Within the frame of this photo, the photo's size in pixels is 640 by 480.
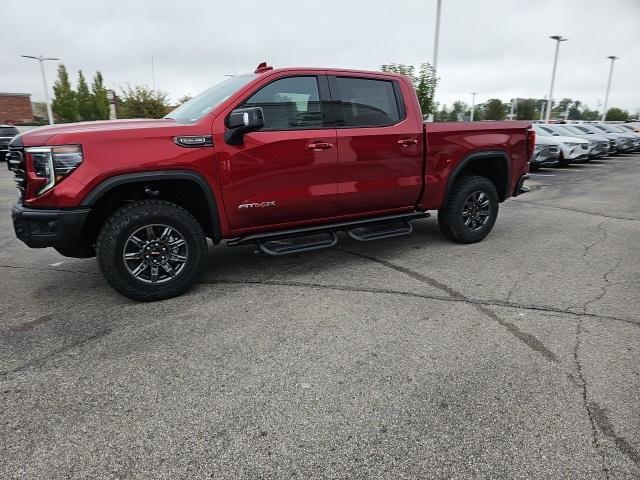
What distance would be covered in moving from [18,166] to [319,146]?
2.52 metres

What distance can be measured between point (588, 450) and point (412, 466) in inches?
34.0

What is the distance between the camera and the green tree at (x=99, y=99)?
159 feet

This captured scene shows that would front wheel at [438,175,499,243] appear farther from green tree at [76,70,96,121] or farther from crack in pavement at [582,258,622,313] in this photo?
green tree at [76,70,96,121]

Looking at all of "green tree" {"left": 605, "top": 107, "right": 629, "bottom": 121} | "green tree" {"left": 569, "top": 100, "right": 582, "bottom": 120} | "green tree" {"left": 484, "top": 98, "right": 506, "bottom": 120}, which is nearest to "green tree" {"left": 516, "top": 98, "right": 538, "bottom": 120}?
"green tree" {"left": 484, "top": 98, "right": 506, "bottom": 120}

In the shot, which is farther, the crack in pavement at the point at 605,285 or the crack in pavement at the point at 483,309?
the crack in pavement at the point at 605,285

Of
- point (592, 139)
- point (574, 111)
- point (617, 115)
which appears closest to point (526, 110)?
point (617, 115)

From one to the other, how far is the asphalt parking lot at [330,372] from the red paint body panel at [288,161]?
722 mm

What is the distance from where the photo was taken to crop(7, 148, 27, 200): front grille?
356 centimetres

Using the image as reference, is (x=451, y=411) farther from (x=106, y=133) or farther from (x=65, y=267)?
(x=65, y=267)

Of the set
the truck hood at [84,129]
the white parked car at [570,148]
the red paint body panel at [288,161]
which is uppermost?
the truck hood at [84,129]

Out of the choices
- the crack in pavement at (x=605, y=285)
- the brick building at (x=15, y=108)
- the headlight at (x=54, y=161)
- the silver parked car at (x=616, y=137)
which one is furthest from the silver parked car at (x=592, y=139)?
the brick building at (x=15, y=108)

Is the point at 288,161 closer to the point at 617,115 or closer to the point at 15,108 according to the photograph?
→ the point at 15,108

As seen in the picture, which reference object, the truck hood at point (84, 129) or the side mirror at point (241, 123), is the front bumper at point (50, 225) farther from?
the side mirror at point (241, 123)

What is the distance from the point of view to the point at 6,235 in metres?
6.45
